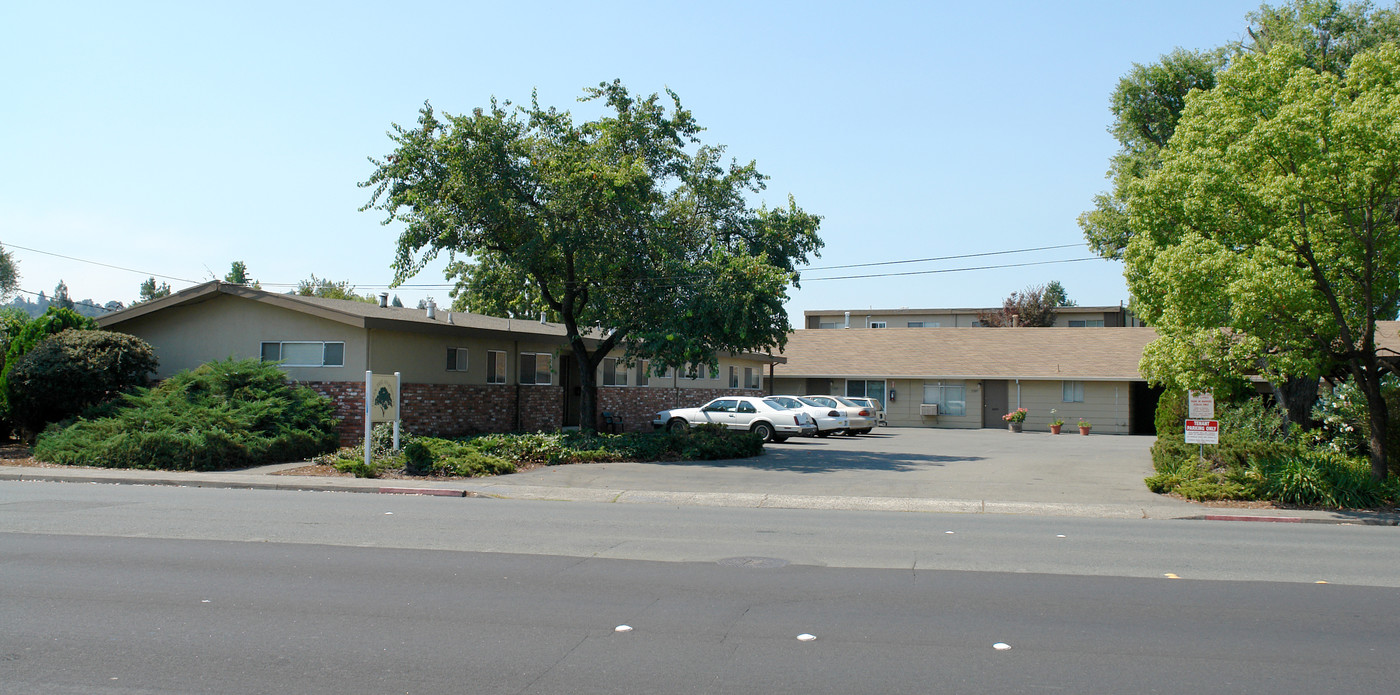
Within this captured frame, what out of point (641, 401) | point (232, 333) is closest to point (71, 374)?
point (232, 333)

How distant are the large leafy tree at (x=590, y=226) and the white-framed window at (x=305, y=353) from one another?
2.43 meters

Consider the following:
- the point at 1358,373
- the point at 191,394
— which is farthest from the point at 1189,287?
the point at 191,394

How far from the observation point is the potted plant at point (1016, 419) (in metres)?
40.0

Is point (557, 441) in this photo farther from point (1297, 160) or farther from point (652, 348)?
point (1297, 160)

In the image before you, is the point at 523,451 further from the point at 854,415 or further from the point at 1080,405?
the point at 1080,405

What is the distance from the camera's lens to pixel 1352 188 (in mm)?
14883

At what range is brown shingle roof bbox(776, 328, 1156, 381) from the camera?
42250 millimetres

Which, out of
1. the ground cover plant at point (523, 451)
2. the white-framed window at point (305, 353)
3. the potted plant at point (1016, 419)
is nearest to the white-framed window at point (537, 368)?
the ground cover plant at point (523, 451)

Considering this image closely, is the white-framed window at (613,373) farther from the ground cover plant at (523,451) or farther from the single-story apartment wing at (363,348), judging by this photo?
the ground cover plant at (523,451)

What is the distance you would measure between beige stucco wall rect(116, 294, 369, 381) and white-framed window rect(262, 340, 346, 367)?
11 centimetres

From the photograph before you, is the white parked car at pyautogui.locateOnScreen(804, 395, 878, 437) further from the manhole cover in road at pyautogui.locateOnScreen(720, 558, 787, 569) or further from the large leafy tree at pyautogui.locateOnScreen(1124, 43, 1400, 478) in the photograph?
the manhole cover in road at pyautogui.locateOnScreen(720, 558, 787, 569)

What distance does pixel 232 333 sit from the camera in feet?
80.9

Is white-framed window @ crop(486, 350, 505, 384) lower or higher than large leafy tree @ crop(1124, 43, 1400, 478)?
lower

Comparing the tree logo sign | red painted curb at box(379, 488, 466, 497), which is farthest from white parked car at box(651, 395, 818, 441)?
red painted curb at box(379, 488, 466, 497)
